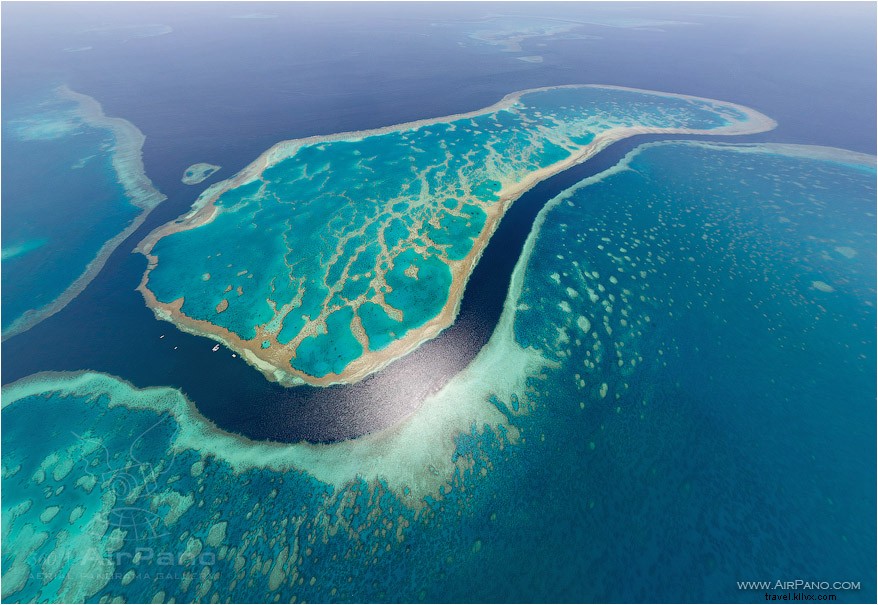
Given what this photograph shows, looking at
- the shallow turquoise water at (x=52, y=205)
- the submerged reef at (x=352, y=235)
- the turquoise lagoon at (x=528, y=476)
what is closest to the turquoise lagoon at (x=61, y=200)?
the shallow turquoise water at (x=52, y=205)

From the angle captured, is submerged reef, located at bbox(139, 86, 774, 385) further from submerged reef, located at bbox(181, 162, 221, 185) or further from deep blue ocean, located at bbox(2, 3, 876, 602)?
submerged reef, located at bbox(181, 162, 221, 185)

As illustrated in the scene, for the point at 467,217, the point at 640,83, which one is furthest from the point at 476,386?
the point at 640,83

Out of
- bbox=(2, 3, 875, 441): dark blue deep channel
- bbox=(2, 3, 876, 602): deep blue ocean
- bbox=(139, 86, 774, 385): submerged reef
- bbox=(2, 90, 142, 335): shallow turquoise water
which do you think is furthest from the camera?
bbox=(2, 90, 142, 335): shallow turquoise water

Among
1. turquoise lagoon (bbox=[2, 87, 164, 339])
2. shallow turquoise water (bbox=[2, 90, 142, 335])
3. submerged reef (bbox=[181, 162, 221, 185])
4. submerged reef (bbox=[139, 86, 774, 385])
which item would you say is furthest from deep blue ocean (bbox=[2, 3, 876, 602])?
shallow turquoise water (bbox=[2, 90, 142, 335])

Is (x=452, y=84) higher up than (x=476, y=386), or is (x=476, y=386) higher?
(x=452, y=84)

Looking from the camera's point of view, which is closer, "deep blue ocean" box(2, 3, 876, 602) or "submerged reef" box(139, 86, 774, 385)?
"deep blue ocean" box(2, 3, 876, 602)

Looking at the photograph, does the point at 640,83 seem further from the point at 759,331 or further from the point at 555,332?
the point at 555,332
